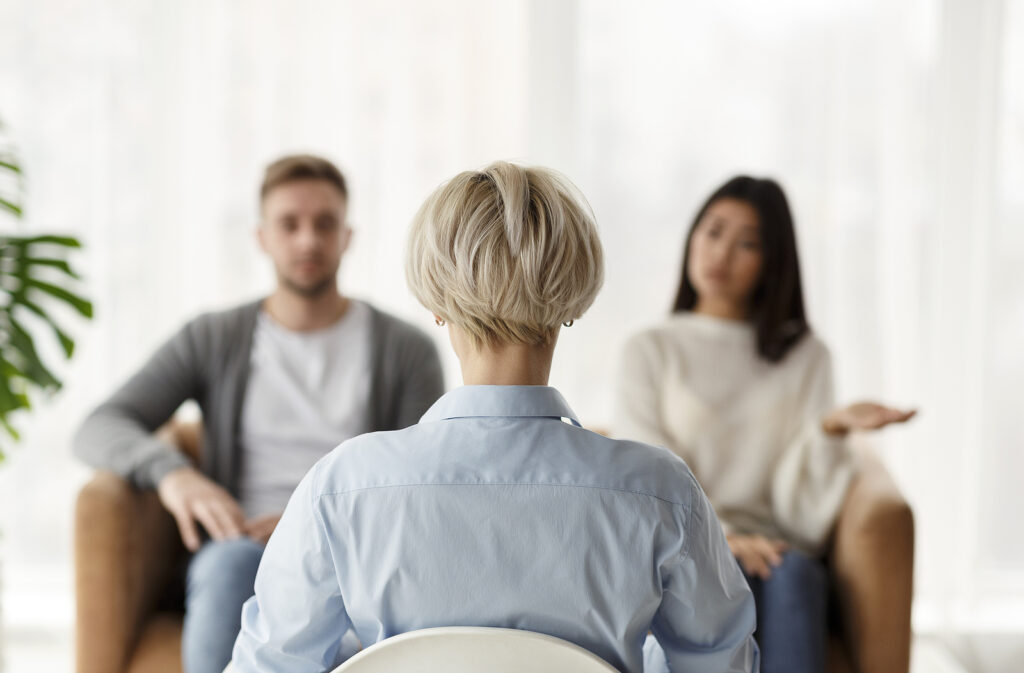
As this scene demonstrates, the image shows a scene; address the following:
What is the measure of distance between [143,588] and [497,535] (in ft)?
4.12

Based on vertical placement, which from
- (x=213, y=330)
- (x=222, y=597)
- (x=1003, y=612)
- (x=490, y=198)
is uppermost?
(x=490, y=198)

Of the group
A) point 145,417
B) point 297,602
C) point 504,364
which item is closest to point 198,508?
point 145,417

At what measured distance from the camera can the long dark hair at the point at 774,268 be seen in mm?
2209

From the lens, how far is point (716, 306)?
2.33m

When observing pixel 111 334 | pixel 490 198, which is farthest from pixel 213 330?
pixel 490 198

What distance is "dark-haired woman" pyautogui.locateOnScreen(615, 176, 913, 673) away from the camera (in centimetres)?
212

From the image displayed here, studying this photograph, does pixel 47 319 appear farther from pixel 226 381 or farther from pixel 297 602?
pixel 297 602

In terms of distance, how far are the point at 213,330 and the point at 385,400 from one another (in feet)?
1.44

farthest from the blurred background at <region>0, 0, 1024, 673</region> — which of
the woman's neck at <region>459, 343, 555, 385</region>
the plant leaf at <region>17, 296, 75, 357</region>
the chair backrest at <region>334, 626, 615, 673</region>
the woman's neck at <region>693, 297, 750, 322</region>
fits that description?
the chair backrest at <region>334, 626, 615, 673</region>

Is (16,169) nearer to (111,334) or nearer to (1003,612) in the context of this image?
(111,334)

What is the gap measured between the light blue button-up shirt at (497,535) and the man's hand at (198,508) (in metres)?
0.88

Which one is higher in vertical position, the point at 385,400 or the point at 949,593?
the point at 385,400

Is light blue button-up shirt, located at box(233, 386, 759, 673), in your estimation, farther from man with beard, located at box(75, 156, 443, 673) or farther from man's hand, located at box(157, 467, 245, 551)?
man with beard, located at box(75, 156, 443, 673)

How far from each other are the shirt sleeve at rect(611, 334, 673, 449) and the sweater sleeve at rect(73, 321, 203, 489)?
977mm
